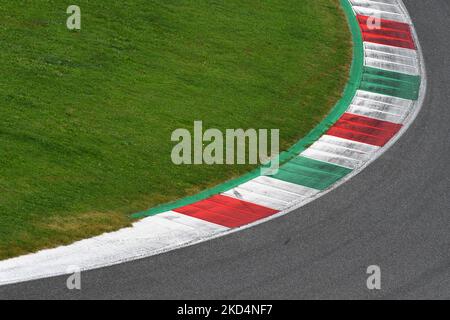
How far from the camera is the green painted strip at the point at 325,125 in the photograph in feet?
61.8

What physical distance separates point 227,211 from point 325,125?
17.7 feet

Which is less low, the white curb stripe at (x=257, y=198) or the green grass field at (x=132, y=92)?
the green grass field at (x=132, y=92)

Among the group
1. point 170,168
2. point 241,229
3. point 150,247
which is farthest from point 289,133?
point 150,247

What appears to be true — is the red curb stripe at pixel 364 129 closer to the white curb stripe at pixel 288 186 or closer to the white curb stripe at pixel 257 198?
the white curb stripe at pixel 288 186

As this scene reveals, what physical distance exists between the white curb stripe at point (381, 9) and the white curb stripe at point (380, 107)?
6.03 meters

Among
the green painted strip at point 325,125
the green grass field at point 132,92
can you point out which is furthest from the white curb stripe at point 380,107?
the green grass field at point 132,92

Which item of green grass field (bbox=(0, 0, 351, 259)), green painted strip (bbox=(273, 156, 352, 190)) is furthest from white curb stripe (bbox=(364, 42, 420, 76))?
green painted strip (bbox=(273, 156, 352, 190))

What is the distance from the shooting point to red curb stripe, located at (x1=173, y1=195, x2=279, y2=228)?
18219 millimetres

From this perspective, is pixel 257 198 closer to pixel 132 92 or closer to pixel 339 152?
pixel 339 152

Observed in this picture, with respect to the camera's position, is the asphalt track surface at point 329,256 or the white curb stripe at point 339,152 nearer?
the asphalt track surface at point 329,256

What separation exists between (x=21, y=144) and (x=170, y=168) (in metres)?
2.97

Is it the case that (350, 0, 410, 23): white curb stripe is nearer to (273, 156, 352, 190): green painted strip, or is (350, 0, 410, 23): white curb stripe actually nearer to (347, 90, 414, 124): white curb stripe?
(347, 90, 414, 124): white curb stripe

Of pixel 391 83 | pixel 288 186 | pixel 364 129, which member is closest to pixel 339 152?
pixel 364 129

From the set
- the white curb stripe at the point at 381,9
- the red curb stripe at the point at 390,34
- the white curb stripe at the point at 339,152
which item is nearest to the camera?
the white curb stripe at the point at 339,152
